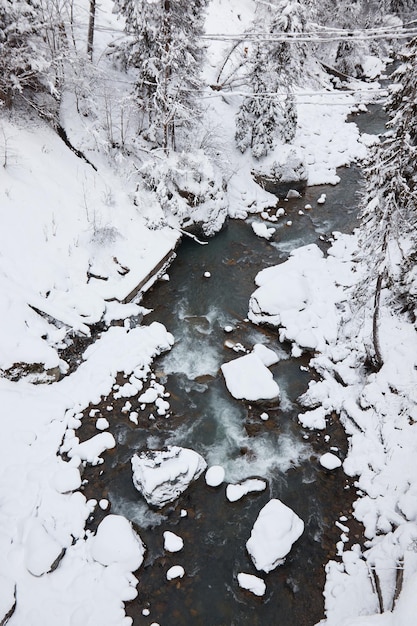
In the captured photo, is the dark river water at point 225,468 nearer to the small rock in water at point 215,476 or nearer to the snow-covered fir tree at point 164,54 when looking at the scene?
the small rock in water at point 215,476

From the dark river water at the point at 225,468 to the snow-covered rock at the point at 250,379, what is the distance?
0.98 feet

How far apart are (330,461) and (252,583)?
121 inches

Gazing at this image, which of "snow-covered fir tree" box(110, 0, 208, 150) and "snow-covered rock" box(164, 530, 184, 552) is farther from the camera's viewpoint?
"snow-covered fir tree" box(110, 0, 208, 150)

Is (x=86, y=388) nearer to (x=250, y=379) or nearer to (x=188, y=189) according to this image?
(x=250, y=379)

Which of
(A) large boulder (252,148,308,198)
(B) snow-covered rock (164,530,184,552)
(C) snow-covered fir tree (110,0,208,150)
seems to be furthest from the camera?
(A) large boulder (252,148,308,198)

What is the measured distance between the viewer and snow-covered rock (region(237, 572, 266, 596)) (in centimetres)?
710

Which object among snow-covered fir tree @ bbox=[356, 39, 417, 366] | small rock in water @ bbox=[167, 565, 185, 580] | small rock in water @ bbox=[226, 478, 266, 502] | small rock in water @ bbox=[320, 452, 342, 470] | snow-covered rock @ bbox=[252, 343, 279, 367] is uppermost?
snow-covered fir tree @ bbox=[356, 39, 417, 366]

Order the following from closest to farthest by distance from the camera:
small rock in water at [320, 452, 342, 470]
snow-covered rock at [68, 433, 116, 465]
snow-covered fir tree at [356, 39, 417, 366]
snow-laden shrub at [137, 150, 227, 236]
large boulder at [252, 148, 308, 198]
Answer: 1. snow-covered fir tree at [356, 39, 417, 366]
2. snow-covered rock at [68, 433, 116, 465]
3. small rock in water at [320, 452, 342, 470]
4. snow-laden shrub at [137, 150, 227, 236]
5. large boulder at [252, 148, 308, 198]

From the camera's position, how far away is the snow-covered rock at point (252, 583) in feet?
23.3

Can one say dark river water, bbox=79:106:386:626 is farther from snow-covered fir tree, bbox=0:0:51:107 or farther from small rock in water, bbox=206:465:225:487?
snow-covered fir tree, bbox=0:0:51:107

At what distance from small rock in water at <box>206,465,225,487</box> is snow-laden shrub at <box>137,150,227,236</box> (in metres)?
9.71

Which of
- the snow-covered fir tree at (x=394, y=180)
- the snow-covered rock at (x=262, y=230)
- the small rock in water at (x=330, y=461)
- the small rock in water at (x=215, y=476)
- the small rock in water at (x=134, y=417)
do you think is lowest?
the small rock in water at (x=215, y=476)

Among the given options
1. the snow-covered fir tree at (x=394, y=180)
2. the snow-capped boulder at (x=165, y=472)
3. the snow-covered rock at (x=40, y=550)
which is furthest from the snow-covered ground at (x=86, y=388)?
the snow-covered fir tree at (x=394, y=180)

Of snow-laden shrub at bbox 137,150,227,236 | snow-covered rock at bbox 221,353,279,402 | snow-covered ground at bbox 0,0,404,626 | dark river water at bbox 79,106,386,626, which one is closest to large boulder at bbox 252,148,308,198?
snow-laden shrub at bbox 137,150,227,236
